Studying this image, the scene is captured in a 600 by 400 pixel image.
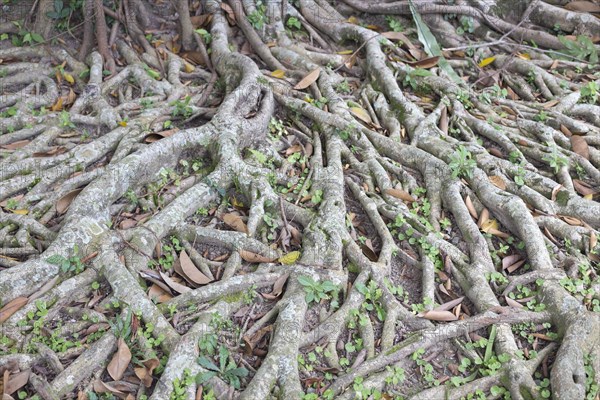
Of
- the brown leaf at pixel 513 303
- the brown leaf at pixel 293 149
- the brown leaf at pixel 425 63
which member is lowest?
the brown leaf at pixel 513 303

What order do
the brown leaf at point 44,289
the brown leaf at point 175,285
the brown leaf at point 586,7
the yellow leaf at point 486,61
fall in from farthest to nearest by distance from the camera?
the brown leaf at point 586,7 → the yellow leaf at point 486,61 → the brown leaf at point 175,285 → the brown leaf at point 44,289

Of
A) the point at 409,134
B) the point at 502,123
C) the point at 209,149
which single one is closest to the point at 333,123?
the point at 409,134

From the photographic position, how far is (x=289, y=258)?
411cm

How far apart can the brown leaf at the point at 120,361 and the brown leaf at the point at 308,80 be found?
2897 millimetres

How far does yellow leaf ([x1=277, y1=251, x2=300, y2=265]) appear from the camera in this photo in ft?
13.5

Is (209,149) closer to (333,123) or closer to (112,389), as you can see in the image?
(333,123)

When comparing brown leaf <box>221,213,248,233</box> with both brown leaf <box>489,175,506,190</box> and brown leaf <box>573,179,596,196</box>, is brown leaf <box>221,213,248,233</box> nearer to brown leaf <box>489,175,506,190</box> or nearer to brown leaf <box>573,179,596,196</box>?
brown leaf <box>489,175,506,190</box>

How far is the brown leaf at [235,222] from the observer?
4348 mm

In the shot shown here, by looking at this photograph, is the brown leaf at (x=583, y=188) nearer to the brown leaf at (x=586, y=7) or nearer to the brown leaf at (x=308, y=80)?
the brown leaf at (x=308, y=80)

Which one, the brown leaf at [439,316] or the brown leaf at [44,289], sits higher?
the brown leaf at [44,289]

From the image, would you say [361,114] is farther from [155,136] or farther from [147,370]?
[147,370]

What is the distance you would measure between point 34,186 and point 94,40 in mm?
2078

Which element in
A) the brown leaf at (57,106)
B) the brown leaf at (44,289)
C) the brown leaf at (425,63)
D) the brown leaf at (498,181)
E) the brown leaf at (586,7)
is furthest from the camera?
the brown leaf at (586,7)

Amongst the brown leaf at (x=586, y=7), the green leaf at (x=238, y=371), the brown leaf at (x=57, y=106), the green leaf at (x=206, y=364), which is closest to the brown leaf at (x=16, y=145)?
the brown leaf at (x=57, y=106)
